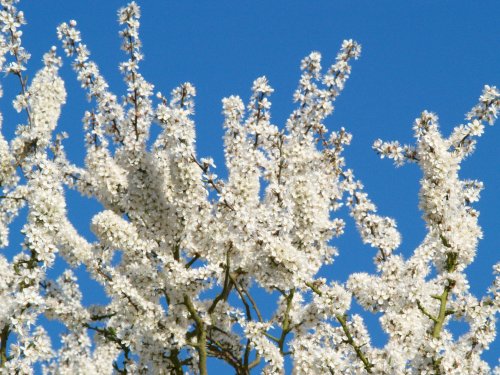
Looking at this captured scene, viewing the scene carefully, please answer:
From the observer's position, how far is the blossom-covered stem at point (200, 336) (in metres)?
13.7

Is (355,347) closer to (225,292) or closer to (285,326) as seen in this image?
(285,326)

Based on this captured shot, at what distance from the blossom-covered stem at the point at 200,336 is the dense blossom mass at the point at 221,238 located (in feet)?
0.09

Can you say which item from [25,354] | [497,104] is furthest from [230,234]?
[497,104]

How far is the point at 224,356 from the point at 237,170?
3.48m

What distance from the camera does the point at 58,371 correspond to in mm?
16141

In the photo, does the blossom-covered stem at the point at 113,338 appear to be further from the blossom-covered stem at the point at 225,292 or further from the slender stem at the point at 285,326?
the slender stem at the point at 285,326

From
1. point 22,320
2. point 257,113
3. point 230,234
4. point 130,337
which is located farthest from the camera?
point 257,113

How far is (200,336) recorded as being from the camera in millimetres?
14102

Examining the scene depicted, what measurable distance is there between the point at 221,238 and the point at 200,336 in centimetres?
185

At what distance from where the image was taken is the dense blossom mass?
12.3m

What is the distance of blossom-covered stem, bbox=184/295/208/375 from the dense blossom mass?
3 cm

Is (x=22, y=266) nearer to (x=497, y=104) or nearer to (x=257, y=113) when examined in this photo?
(x=257, y=113)

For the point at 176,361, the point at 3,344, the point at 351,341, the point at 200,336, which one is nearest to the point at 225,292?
the point at 200,336

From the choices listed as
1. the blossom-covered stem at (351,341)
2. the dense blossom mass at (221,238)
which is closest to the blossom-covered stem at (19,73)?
the dense blossom mass at (221,238)
